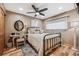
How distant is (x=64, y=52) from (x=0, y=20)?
121 cm

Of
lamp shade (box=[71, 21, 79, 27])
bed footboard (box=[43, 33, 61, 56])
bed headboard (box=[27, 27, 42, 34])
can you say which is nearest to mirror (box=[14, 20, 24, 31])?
bed headboard (box=[27, 27, 42, 34])

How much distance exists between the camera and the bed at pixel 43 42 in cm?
161

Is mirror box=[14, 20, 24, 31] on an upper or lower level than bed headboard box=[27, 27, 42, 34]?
upper

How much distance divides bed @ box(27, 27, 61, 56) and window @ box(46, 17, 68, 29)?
0.43 ft

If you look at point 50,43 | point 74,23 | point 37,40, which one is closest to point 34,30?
point 37,40

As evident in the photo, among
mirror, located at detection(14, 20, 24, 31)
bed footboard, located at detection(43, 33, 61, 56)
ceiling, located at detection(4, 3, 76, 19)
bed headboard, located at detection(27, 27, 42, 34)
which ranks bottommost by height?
bed footboard, located at detection(43, 33, 61, 56)

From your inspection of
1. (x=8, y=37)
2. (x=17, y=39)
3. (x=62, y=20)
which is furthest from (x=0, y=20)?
(x=62, y=20)

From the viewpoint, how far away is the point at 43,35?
1637 mm

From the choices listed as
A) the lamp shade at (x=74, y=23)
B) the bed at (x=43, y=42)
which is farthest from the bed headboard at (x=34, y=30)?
the lamp shade at (x=74, y=23)

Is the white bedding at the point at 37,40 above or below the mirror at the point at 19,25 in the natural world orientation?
below

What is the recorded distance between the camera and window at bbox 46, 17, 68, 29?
64.3 inches

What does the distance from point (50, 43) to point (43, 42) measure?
5.6 inches

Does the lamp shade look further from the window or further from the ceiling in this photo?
the ceiling

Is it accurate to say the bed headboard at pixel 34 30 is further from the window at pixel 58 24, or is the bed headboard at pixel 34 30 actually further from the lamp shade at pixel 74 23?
the lamp shade at pixel 74 23
